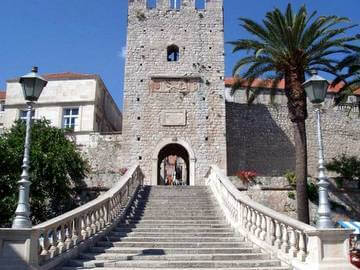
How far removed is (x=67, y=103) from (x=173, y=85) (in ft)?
31.3

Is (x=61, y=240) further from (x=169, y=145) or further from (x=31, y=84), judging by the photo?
(x=169, y=145)

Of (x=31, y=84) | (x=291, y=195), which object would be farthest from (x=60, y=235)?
(x=291, y=195)

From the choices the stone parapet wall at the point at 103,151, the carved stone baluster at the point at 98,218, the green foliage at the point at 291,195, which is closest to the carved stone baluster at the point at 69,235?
the carved stone baluster at the point at 98,218

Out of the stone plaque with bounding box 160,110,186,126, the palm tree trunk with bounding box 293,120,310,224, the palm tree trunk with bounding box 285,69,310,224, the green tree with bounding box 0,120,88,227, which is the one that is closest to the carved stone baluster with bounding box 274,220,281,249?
the palm tree trunk with bounding box 293,120,310,224

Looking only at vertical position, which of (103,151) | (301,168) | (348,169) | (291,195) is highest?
(103,151)

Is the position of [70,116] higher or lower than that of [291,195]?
higher

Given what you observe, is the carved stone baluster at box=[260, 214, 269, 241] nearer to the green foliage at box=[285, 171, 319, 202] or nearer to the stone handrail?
the stone handrail

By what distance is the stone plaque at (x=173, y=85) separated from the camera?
24172mm

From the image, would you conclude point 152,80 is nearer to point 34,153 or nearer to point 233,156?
point 233,156

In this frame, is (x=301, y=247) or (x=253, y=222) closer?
(x=301, y=247)

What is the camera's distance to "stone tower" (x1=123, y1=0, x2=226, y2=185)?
920 inches

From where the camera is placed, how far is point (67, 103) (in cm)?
3008

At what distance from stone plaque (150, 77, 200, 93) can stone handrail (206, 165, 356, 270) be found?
12.0m

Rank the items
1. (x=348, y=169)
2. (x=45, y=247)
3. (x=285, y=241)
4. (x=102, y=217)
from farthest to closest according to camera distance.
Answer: (x=348, y=169) → (x=102, y=217) → (x=285, y=241) → (x=45, y=247)
